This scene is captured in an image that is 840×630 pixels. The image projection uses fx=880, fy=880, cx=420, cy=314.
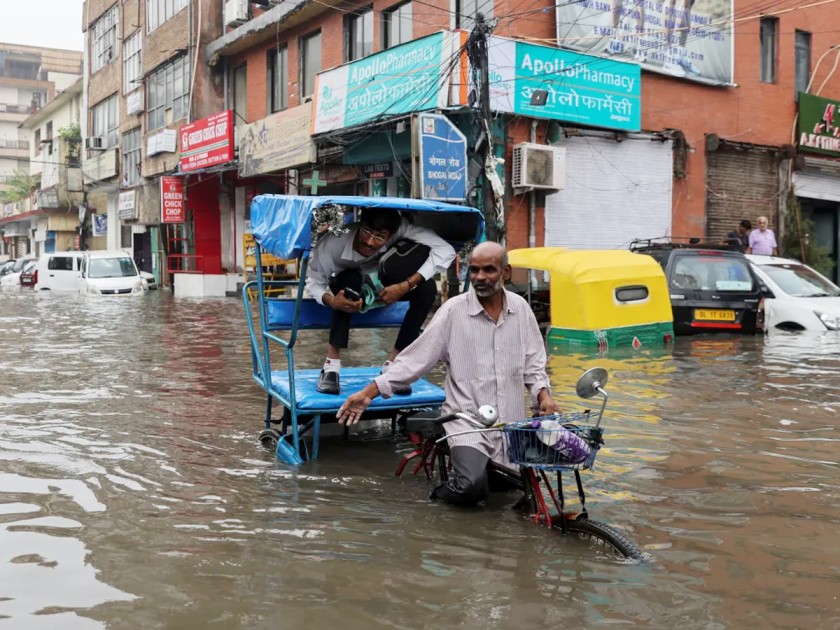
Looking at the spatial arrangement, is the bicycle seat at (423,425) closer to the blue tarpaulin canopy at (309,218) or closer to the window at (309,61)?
the blue tarpaulin canopy at (309,218)

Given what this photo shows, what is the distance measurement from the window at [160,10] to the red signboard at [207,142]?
4771 mm

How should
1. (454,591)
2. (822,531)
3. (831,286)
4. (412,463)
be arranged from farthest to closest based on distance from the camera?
(831,286) < (412,463) < (822,531) < (454,591)

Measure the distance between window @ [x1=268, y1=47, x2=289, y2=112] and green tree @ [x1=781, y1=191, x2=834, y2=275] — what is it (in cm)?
1351

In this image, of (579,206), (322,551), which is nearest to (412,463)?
(322,551)

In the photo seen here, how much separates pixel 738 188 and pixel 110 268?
18170mm

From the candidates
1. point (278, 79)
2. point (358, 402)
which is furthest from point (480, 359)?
point (278, 79)

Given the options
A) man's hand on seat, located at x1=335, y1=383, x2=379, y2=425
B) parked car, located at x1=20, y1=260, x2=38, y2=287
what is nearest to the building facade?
parked car, located at x1=20, y1=260, x2=38, y2=287

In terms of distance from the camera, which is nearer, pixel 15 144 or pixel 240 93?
pixel 240 93

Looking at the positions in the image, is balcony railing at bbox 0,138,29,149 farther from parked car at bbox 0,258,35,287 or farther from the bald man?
the bald man

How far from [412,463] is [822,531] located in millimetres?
2650

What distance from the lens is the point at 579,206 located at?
19125 millimetres

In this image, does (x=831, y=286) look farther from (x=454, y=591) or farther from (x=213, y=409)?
(x=454, y=591)

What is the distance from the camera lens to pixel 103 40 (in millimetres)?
38562

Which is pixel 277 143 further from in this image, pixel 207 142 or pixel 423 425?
pixel 423 425
